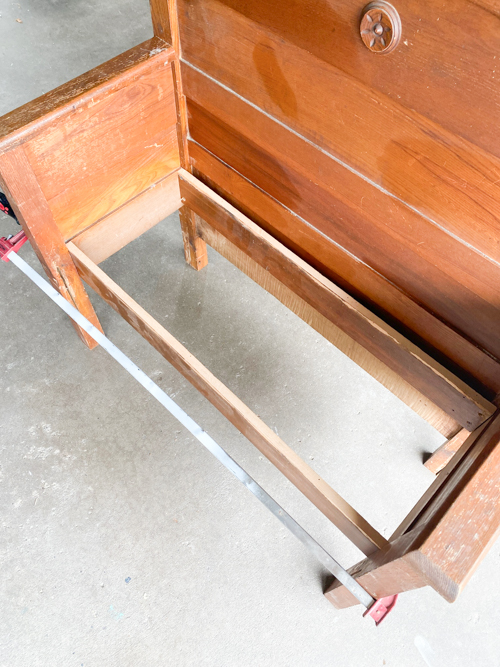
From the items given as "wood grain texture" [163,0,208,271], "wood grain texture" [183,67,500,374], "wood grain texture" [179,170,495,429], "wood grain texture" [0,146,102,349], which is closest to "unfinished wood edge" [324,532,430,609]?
"wood grain texture" [179,170,495,429]

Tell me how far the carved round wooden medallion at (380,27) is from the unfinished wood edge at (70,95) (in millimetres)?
655

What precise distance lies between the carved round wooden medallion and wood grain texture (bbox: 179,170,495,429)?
2.11 feet

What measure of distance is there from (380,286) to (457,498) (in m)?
0.64

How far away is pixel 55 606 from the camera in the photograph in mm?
1567

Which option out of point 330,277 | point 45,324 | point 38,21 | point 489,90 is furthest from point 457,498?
point 38,21

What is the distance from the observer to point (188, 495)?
69.4 inches

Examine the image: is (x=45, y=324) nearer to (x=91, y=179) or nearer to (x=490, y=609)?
(x=91, y=179)

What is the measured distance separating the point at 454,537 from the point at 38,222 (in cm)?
127

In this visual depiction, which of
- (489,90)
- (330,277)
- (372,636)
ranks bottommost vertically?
(372,636)

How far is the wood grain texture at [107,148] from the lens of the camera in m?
1.27

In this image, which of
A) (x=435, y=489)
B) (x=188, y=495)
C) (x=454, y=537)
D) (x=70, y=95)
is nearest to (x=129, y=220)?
(x=70, y=95)

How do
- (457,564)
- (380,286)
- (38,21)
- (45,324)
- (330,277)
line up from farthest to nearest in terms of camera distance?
(38,21)
(45,324)
(330,277)
(380,286)
(457,564)

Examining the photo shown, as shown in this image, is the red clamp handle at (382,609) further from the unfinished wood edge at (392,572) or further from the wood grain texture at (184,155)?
the wood grain texture at (184,155)

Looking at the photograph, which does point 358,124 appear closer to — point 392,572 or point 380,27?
point 380,27
